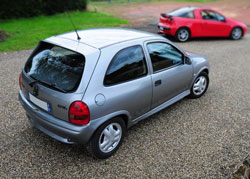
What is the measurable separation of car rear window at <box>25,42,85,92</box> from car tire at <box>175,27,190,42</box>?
26.8 ft

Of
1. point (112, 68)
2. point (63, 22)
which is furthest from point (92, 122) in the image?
point (63, 22)

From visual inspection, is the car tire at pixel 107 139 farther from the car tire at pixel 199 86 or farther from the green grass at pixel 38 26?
the green grass at pixel 38 26

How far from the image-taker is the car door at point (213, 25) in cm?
1102

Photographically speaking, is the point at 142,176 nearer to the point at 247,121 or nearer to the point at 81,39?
the point at 81,39

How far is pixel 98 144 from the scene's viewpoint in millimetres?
3293

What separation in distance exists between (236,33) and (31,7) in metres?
12.2

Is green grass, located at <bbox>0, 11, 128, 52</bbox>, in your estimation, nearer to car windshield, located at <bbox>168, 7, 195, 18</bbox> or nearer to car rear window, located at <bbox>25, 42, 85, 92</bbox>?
car windshield, located at <bbox>168, 7, 195, 18</bbox>

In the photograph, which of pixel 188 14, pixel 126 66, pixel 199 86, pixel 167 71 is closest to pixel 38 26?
pixel 188 14

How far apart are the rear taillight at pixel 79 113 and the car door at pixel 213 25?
31.5 ft

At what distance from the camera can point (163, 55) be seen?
4.21m

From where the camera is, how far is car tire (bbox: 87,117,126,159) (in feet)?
10.6

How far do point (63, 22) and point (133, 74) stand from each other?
37.2ft

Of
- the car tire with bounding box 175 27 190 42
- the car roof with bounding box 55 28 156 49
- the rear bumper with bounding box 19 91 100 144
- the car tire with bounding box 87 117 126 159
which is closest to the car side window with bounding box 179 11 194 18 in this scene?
the car tire with bounding box 175 27 190 42

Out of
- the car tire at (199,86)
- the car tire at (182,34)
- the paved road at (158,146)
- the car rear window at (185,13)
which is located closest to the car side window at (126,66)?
the paved road at (158,146)
